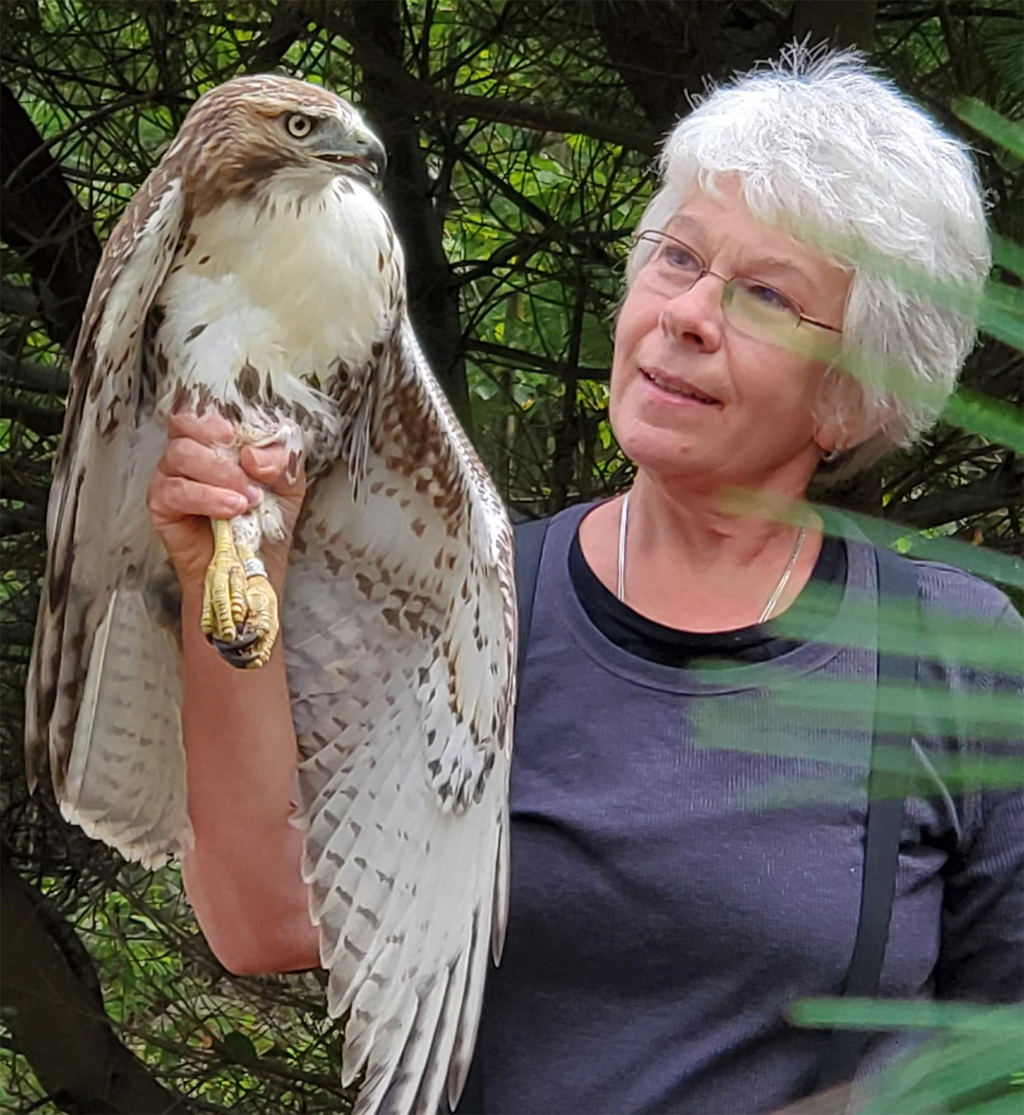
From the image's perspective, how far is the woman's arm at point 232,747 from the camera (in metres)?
0.81

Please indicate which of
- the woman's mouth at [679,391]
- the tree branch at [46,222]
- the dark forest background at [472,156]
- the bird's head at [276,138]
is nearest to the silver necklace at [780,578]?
the woman's mouth at [679,391]

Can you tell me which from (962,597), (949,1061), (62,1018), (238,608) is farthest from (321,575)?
(62,1018)

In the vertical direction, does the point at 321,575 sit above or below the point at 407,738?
above

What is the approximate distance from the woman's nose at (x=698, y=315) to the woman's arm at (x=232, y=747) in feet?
0.90

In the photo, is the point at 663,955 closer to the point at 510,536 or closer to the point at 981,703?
the point at 510,536

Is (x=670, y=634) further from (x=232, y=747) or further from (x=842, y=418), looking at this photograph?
(x=232, y=747)

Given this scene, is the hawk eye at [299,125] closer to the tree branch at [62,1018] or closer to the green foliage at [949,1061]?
the green foliage at [949,1061]

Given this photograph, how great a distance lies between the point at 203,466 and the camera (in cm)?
81

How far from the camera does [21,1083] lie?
82.6 inches

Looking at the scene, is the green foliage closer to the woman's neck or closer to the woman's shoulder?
the woman's shoulder

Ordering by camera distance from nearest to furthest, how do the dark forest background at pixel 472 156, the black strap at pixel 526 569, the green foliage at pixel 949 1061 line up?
the green foliage at pixel 949 1061
the black strap at pixel 526 569
the dark forest background at pixel 472 156

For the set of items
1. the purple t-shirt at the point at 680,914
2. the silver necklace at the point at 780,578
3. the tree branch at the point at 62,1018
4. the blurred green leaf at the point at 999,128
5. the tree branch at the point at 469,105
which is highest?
the blurred green leaf at the point at 999,128

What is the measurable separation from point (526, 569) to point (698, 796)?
0.21m

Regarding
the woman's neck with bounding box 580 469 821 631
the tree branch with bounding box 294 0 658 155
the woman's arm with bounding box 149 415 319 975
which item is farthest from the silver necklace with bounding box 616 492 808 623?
the tree branch with bounding box 294 0 658 155
